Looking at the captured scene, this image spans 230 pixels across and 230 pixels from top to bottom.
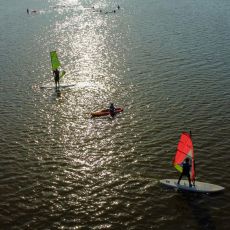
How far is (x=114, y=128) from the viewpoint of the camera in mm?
38344

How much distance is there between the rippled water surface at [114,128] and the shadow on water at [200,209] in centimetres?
7

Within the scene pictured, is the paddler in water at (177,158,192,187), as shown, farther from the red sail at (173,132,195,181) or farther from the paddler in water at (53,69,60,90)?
the paddler in water at (53,69,60,90)

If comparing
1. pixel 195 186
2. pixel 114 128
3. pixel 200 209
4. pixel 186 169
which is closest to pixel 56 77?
pixel 114 128

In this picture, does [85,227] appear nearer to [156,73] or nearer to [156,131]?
[156,131]

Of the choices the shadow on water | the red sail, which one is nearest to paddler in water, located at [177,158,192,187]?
the red sail

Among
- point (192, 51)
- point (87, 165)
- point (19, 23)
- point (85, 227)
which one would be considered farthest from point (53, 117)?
point (19, 23)

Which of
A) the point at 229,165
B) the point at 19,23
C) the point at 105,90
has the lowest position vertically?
Result: the point at 229,165

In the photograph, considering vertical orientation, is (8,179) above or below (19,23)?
below

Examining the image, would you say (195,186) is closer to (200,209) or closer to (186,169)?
(186,169)

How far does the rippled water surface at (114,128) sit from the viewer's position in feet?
85.6

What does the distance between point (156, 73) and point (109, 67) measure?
934cm

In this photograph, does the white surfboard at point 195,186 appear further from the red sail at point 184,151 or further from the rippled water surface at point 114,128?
the red sail at point 184,151

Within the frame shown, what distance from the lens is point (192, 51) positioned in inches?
2502

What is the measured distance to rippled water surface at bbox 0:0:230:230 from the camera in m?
26.1
